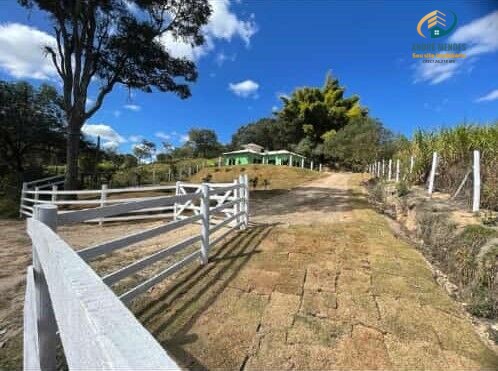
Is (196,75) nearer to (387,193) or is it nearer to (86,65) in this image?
(86,65)

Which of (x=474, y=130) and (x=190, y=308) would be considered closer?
(x=190, y=308)

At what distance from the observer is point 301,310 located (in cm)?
271

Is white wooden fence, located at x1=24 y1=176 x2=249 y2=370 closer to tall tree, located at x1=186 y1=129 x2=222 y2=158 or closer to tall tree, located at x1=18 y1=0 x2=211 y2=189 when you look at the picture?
tall tree, located at x1=18 y1=0 x2=211 y2=189

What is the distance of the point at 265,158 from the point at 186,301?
37571 mm

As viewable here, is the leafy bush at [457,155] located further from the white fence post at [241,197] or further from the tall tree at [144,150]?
the tall tree at [144,150]

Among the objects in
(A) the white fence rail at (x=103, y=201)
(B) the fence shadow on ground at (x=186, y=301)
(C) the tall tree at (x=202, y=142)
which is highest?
(C) the tall tree at (x=202, y=142)

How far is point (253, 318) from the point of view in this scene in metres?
2.60

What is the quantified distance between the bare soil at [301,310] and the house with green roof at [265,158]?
32.6 meters

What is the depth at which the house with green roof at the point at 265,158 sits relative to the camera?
36906 mm

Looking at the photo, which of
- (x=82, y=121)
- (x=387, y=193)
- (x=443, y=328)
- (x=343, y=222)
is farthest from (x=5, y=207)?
(x=387, y=193)

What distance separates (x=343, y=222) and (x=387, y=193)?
4.03 m

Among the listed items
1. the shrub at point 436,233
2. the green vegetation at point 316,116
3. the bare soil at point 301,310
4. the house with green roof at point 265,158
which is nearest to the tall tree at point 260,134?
the green vegetation at point 316,116

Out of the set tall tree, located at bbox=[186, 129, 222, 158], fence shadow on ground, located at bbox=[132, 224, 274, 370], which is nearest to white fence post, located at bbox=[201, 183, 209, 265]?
fence shadow on ground, located at bbox=[132, 224, 274, 370]

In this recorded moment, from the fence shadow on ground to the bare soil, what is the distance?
11mm
